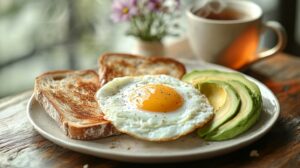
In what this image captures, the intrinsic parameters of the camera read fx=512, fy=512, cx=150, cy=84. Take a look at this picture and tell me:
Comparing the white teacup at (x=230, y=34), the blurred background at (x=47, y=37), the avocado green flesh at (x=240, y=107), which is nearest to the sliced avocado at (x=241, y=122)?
the avocado green flesh at (x=240, y=107)

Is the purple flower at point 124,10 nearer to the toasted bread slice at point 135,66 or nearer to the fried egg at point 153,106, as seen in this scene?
the toasted bread slice at point 135,66

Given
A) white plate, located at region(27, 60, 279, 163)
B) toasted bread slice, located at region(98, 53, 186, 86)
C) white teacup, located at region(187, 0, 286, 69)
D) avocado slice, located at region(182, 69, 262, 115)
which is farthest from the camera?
white teacup, located at region(187, 0, 286, 69)

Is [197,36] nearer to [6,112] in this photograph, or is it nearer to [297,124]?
[297,124]

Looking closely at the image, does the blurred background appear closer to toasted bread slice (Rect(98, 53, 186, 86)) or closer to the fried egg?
toasted bread slice (Rect(98, 53, 186, 86))

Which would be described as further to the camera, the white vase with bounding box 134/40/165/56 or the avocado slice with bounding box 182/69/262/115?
the white vase with bounding box 134/40/165/56

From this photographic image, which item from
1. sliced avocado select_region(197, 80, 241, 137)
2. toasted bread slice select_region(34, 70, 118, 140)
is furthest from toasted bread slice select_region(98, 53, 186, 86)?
sliced avocado select_region(197, 80, 241, 137)

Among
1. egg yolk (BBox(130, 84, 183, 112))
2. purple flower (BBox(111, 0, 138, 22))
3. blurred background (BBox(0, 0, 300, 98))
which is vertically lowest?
blurred background (BBox(0, 0, 300, 98))
